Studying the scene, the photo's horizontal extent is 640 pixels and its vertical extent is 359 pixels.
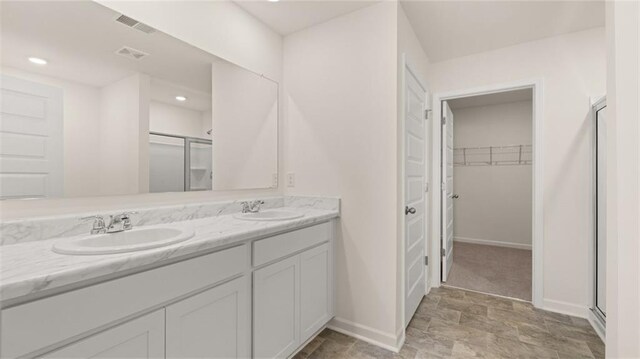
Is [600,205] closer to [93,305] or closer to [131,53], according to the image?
[93,305]

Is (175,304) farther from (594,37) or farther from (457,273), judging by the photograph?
(594,37)

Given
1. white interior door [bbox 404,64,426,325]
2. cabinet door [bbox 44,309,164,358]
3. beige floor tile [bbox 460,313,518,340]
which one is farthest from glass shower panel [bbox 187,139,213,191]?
beige floor tile [bbox 460,313,518,340]

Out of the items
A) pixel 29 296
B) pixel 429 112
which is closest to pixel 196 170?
pixel 29 296

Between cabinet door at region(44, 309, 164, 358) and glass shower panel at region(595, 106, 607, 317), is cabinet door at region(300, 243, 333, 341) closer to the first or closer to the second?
cabinet door at region(44, 309, 164, 358)

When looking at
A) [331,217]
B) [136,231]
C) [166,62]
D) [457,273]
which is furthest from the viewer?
[457,273]

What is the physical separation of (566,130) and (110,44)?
10.8 feet

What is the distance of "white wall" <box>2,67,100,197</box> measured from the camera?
1269mm

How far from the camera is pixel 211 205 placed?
1.82 meters

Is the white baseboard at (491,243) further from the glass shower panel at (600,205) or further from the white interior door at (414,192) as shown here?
the white interior door at (414,192)

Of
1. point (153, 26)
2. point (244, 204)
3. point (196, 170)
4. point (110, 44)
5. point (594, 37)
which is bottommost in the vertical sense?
point (244, 204)

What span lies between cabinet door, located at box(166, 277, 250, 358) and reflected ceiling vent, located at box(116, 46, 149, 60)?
4.21ft

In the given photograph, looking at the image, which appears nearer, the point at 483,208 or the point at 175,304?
the point at 175,304

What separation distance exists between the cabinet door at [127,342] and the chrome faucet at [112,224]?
0.56 metres

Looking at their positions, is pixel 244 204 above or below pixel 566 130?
below
